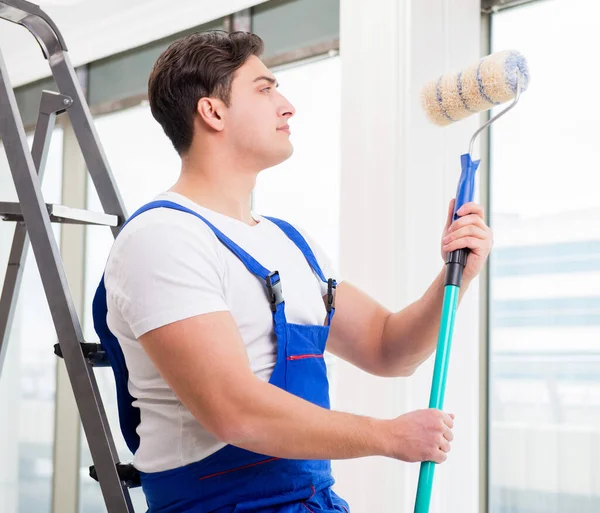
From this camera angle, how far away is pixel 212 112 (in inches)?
61.1

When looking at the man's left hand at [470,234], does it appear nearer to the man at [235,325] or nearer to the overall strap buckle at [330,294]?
the man at [235,325]

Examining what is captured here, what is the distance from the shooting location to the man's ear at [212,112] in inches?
60.9

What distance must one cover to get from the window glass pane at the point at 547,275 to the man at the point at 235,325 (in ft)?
2.76

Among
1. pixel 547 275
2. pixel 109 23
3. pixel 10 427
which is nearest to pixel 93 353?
pixel 547 275

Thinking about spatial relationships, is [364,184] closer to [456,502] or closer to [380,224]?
[380,224]

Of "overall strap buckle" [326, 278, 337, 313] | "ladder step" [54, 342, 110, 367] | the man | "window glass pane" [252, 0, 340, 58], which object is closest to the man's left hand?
the man

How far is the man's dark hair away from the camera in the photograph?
5.13 feet

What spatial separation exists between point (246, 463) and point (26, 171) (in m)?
A: 0.74

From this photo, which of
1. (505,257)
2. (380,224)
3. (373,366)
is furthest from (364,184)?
(373,366)

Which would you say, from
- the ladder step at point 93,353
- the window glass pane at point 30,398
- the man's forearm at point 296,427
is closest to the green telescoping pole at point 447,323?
the man's forearm at point 296,427

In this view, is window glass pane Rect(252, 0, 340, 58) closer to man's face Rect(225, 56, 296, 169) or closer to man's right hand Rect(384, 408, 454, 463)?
man's face Rect(225, 56, 296, 169)

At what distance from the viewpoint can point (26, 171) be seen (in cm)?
159

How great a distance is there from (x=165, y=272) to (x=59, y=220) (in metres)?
0.55

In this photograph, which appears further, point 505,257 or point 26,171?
point 505,257
